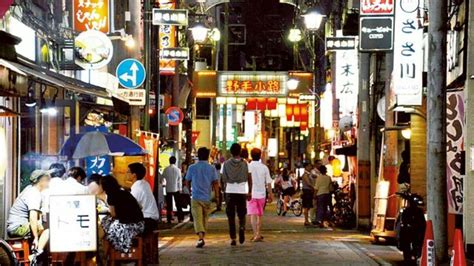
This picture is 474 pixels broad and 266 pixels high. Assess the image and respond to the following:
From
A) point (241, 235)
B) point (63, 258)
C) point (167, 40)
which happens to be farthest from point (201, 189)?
point (167, 40)

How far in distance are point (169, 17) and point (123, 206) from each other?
1266cm

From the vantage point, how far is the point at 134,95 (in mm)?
25312

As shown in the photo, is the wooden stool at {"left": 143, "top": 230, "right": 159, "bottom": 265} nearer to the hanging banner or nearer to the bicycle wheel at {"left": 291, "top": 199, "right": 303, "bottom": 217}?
the hanging banner

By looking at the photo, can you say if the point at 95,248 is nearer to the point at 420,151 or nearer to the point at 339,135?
the point at 420,151

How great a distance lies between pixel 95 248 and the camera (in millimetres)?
14070

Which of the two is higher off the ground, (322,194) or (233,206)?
(233,206)

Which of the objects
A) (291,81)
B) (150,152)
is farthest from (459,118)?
(291,81)

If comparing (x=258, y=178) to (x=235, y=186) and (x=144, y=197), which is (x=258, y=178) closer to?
(x=235, y=186)

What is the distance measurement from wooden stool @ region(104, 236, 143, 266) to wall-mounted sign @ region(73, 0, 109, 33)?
9743 millimetres

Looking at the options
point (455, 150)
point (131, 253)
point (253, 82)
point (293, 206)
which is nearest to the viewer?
point (131, 253)

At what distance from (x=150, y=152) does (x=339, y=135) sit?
1523 centimetres

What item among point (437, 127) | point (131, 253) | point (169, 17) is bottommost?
point (131, 253)

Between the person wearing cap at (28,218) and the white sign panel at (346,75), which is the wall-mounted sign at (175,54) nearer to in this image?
the white sign panel at (346,75)

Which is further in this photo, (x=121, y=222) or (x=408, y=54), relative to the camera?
(x=408, y=54)
